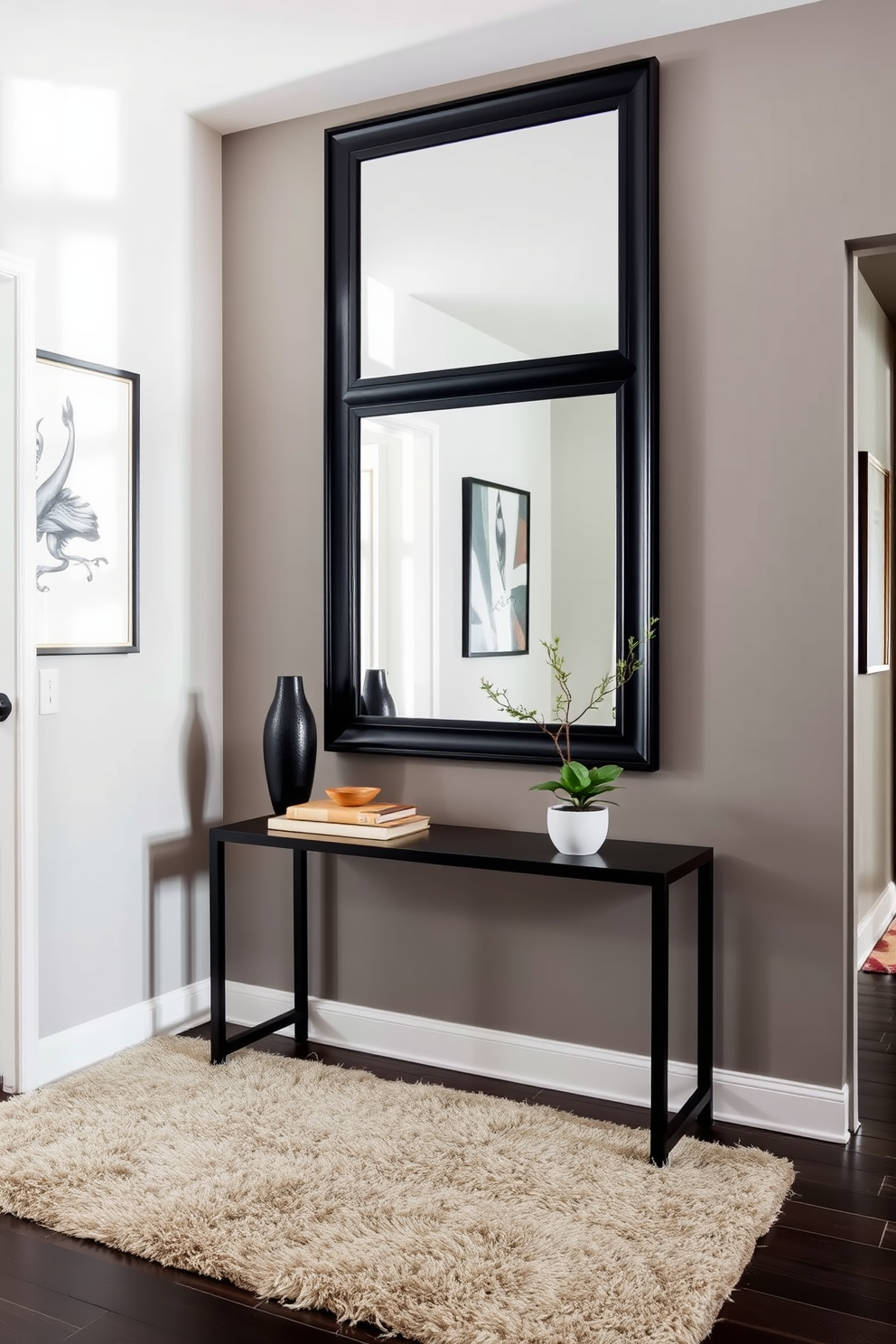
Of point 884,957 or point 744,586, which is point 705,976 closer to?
point 744,586

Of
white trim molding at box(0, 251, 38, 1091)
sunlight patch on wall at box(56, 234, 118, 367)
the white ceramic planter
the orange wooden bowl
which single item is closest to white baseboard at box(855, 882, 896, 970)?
the white ceramic planter

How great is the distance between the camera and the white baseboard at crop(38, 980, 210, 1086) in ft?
10.1

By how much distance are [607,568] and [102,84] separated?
1.95 m

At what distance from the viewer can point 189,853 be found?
357 centimetres

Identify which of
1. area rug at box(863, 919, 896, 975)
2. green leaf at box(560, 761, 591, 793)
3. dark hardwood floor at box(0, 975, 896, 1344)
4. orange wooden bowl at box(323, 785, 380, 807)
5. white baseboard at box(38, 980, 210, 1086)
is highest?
green leaf at box(560, 761, 591, 793)

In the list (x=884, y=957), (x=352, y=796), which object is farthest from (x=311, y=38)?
(x=884, y=957)

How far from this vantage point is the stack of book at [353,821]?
2.94 m

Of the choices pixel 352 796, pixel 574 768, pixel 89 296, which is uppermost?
pixel 89 296

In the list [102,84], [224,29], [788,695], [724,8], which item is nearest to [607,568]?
[788,695]

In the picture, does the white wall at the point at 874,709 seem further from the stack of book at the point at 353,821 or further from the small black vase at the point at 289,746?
the small black vase at the point at 289,746

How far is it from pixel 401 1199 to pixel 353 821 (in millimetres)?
938

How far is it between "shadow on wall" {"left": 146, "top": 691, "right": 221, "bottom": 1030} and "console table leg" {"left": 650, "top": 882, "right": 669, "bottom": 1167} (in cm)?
161

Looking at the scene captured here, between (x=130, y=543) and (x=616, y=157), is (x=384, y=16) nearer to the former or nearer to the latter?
(x=616, y=157)

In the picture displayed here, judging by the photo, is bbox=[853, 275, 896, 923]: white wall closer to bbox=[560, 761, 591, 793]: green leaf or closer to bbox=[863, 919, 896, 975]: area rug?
bbox=[863, 919, 896, 975]: area rug
